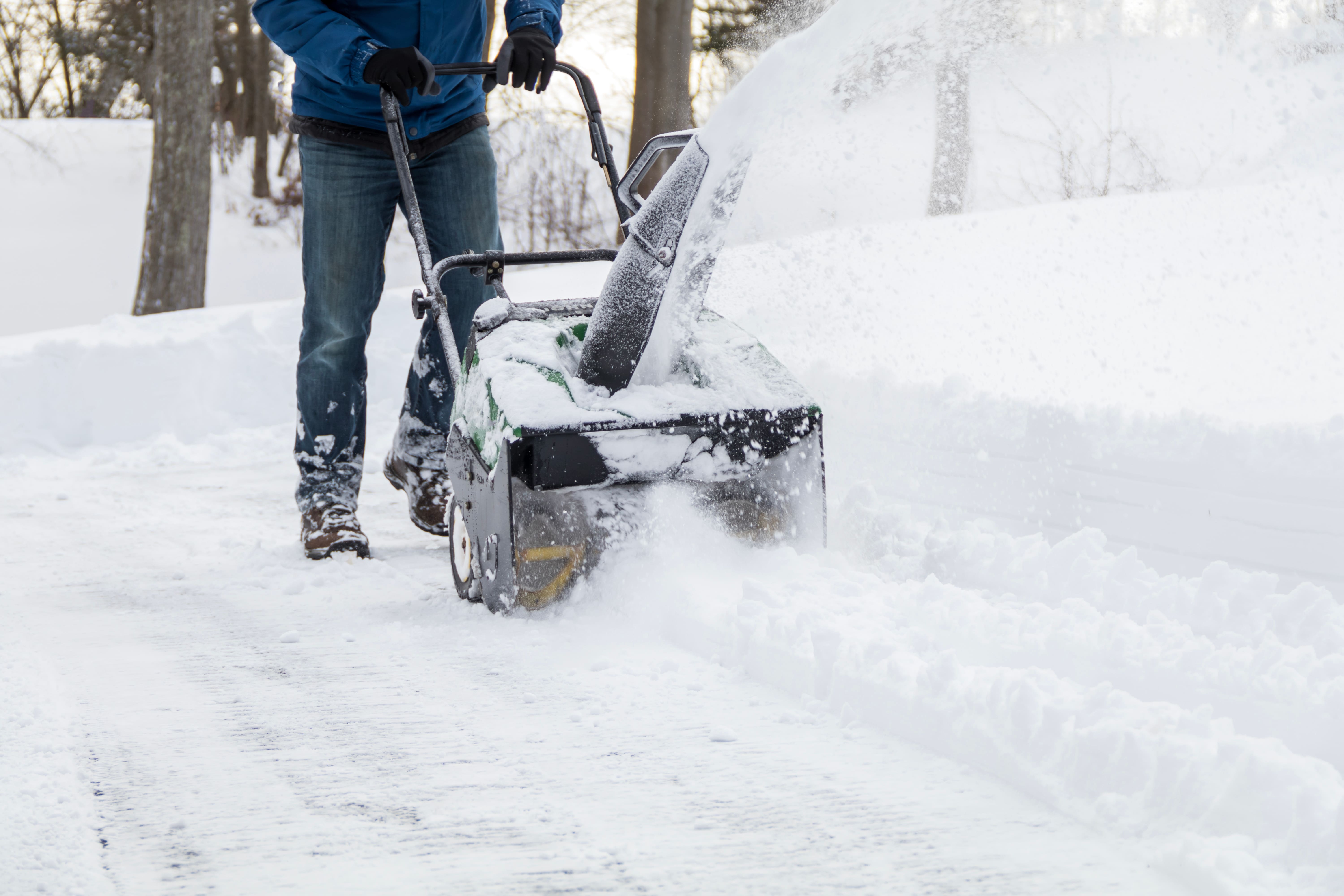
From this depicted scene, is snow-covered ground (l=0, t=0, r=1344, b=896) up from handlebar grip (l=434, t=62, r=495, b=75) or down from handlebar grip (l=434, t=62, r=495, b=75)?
down

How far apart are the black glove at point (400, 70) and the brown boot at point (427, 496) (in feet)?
3.34

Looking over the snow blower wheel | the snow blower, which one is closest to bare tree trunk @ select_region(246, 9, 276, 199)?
the snow blower wheel

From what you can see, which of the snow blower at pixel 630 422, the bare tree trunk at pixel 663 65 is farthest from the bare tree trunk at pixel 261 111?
the snow blower at pixel 630 422

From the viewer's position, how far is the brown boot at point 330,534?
306 centimetres

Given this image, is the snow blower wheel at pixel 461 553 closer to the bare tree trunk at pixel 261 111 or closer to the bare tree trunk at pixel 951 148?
the bare tree trunk at pixel 951 148

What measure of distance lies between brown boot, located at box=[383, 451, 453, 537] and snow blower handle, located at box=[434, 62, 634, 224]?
2.90ft

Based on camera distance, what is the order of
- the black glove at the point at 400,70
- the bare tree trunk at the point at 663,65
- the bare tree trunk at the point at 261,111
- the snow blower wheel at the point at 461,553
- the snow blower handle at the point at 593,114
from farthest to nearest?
the bare tree trunk at the point at 261,111 → the bare tree trunk at the point at 663,65 → the snow blower handle at the point at 593,114 → the black glove at the point at 400,70 → the snow blower wheel at the point at 461,553

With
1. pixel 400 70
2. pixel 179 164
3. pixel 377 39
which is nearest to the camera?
pixel 400 70

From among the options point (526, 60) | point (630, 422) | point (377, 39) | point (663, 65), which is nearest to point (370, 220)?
point (377, 39)

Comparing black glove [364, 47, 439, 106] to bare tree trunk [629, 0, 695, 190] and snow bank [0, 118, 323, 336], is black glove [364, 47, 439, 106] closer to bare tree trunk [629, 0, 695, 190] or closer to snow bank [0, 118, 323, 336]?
bare tree trunk [629, 0, 695, 190]

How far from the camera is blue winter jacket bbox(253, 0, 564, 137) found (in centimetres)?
286

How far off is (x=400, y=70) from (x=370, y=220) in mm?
526

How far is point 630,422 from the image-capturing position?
7.47ft

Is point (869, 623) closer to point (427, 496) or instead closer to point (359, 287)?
point (427, 496)
